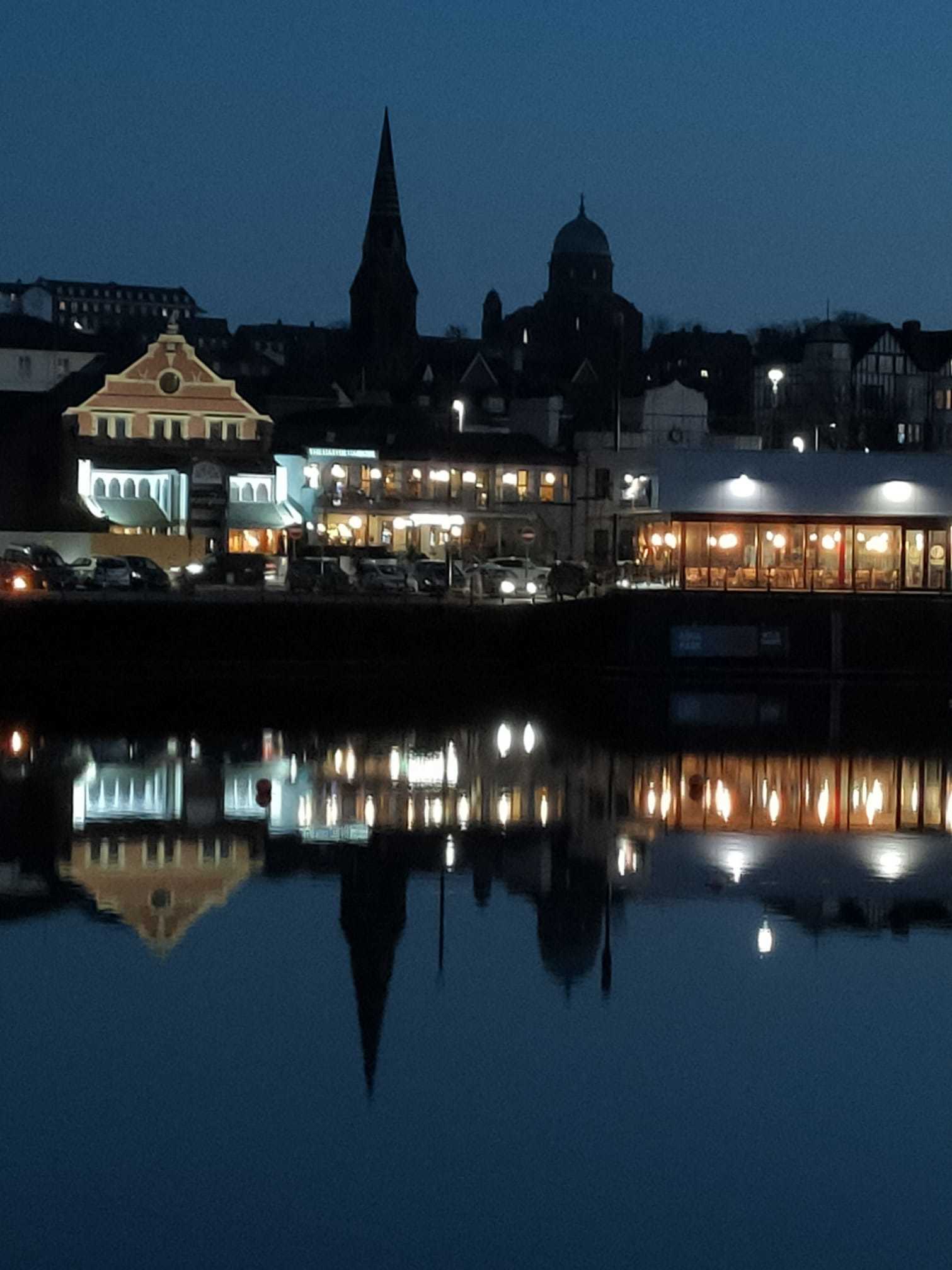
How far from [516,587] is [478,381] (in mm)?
57314

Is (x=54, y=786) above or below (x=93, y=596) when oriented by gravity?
below

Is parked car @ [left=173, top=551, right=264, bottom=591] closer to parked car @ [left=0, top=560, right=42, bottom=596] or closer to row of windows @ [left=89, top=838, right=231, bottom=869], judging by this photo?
parked car @ [left=0, top=560, right=42, bottom=596]

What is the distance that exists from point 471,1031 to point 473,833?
1215 cm

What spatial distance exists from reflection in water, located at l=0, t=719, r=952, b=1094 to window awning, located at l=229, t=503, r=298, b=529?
4541 centimetres

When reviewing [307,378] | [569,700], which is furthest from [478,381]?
[569,700]

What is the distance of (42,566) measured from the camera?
77000mm

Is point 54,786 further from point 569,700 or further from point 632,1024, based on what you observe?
point 569,700

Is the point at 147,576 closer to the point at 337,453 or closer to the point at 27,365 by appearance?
the point at 337,453

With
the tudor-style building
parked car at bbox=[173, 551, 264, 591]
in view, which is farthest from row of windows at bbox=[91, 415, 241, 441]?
parked car at bbox=[173, 551, 264, 591]

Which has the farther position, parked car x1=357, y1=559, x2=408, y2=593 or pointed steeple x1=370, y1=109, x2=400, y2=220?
pointed steeple x1=370, y1=109, x2=400, y2=220

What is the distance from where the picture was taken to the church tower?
15625cm

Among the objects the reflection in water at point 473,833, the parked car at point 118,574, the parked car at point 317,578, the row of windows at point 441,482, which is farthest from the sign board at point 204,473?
the reflection in water at point 473,833

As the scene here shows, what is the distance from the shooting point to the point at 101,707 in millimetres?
54312

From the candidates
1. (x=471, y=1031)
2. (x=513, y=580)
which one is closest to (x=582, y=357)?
(x=513, y=580)
